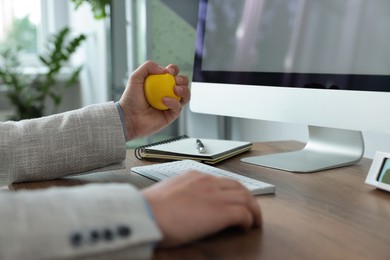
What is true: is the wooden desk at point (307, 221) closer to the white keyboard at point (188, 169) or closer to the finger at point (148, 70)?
the white keyboard at point (188, 169)

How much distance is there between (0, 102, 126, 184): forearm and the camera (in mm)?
770

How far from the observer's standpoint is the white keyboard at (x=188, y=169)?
2.20 ft

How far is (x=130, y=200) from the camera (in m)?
0.44

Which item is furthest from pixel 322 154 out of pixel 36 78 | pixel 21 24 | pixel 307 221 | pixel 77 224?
pixel 21 24

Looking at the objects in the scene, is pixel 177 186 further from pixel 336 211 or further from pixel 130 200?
pixel 336 211

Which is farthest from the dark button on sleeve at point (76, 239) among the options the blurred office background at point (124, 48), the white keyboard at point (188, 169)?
the blurred office background at point (124, 48)

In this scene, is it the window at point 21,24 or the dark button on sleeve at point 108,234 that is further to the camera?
the window at point 21,24

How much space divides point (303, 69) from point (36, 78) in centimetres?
218

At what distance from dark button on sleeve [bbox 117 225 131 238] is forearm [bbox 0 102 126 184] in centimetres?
40

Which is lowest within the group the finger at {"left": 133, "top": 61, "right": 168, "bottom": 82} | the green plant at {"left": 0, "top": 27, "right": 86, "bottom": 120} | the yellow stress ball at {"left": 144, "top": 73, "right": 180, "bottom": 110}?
the green plant at {"left": 0, "top": 27, "right": 86, "bottom": 120}

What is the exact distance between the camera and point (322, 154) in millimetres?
938

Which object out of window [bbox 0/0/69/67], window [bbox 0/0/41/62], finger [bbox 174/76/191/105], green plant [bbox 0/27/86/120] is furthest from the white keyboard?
window [bbox 0/0/69/67]

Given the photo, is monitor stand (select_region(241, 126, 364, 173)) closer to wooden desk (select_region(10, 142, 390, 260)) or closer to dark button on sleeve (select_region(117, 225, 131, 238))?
wooden desk (select_region(10, 142, 390, 260))

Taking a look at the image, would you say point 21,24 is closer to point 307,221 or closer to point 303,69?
point 303,69
